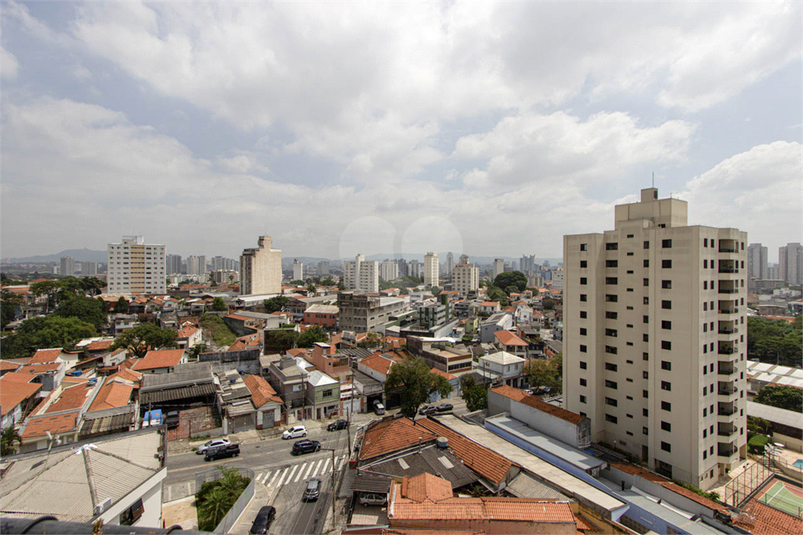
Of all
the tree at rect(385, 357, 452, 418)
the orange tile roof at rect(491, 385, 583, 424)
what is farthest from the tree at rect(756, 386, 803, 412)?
the tree at rect(385, 357, 452, 418)

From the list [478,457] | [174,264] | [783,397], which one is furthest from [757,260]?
[174,264]

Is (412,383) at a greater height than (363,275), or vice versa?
(363,275)

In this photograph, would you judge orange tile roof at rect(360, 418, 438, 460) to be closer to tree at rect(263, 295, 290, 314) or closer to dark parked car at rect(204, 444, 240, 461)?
dark parked car at rect(204, 444, 240, 461)

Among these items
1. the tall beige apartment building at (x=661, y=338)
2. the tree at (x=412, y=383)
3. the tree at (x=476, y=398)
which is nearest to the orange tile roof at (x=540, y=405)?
the tree at (x=476, y=398)

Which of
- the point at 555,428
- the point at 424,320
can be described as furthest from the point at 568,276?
the point at 424,320

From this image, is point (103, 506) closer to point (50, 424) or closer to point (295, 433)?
point (295, 433)
